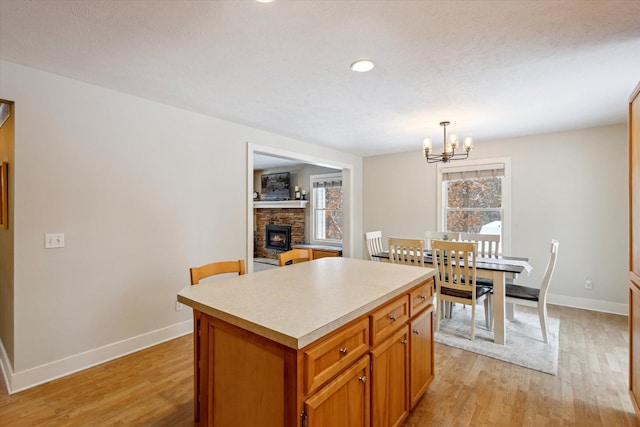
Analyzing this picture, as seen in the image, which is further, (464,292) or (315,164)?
(315,164)

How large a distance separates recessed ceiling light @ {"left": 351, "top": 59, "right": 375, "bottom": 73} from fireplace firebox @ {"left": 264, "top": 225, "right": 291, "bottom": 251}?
18.2 ft

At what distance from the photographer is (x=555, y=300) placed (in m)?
4.21

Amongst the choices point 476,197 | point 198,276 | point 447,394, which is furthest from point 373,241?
point 198,276

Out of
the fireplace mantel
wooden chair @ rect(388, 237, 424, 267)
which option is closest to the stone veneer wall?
the fireplace mantel

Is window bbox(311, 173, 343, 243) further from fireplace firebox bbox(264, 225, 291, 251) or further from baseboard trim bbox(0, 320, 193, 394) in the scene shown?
baseboard trim bbox(0, 320, 193, 394)

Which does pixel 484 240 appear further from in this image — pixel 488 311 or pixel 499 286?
pixel 499 286

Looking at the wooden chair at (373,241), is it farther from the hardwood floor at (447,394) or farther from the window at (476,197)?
the hardwood floor at (447,394)

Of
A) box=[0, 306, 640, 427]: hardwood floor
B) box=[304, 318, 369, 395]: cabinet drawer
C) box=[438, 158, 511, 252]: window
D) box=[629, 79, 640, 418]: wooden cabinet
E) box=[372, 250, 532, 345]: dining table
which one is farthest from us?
box=[438, 158, 511, 252]: window

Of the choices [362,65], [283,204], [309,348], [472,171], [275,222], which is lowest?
[309,348]

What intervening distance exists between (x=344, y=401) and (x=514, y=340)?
8.57 ft

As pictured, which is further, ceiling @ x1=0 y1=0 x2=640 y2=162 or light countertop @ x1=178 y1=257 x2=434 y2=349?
ceiling @ x1=0 y1=0 x2=640 y2=162

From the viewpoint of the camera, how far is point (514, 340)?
9.97 feet

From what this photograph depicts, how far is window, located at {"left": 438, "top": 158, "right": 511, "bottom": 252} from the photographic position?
4547 mm

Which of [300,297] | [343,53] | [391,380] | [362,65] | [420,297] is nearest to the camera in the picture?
[300,297]
